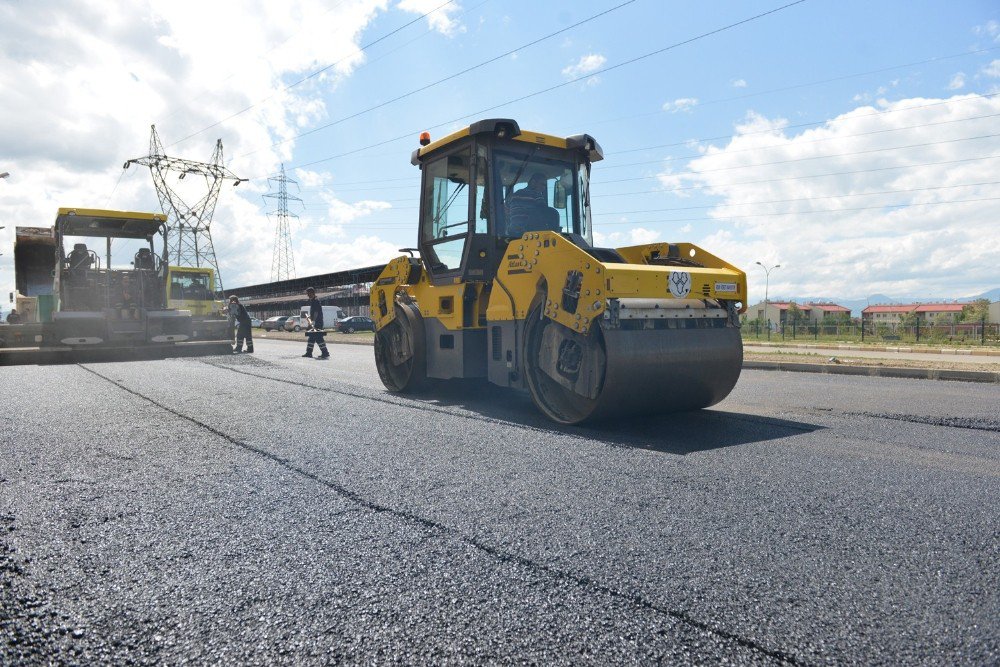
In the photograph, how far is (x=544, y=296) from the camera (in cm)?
563

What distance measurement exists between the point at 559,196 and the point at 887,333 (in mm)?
33275

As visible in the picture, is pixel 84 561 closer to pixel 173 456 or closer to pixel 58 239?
pixel 173 456

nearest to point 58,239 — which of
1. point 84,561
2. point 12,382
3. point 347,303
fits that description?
point 12,382

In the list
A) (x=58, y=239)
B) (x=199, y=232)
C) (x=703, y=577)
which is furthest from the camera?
(x=199, y=232)

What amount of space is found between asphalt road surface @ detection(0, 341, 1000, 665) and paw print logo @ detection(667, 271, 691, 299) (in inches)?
42.4

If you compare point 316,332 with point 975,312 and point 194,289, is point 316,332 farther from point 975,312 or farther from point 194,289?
point 975,312

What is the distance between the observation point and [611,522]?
2.96 meters

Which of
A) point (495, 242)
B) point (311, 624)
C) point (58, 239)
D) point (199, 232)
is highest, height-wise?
point (199, 232)

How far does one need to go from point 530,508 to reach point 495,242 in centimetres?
400

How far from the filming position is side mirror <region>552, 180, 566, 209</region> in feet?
23.0

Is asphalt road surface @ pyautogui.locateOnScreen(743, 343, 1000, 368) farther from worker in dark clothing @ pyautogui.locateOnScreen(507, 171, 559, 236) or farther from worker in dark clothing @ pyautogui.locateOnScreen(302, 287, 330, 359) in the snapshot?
worker in dark clothing @ pyautogui.locateOnScreen(302, 287, 330, 359)

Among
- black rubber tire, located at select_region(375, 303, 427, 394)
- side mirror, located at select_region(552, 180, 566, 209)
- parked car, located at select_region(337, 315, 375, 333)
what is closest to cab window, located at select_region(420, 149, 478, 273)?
black rubber tire, located at select_region(375, 303, 427, 394)

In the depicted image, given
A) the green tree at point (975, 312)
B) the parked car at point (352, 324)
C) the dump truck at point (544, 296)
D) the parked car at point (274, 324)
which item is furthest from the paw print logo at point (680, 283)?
the green tree at point (975, 312)

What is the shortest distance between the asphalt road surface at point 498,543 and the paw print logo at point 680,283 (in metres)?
1.08
